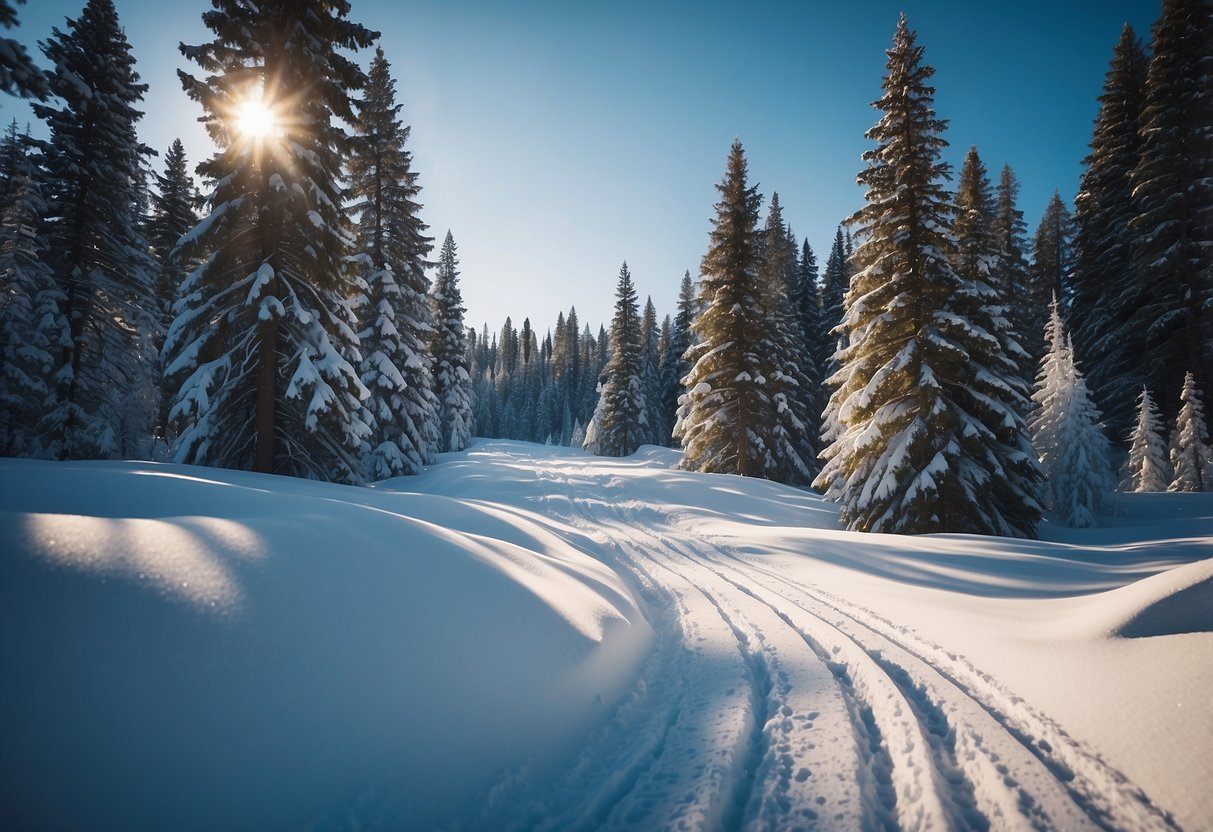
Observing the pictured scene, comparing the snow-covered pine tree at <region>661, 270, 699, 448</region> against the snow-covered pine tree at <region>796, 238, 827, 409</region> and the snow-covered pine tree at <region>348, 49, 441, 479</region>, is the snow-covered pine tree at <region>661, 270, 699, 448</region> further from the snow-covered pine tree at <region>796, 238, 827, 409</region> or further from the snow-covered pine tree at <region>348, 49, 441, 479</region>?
the snow-covered pine tree at <region>348, 49, 441, 479</region>

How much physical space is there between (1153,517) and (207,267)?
28.3m

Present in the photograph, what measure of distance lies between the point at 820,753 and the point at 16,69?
10015mm

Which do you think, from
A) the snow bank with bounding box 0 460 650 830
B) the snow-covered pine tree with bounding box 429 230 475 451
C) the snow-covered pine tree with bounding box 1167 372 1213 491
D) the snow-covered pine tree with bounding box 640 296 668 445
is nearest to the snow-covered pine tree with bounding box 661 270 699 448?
the snow-covered pine tree with bounding box 640 296 668 445

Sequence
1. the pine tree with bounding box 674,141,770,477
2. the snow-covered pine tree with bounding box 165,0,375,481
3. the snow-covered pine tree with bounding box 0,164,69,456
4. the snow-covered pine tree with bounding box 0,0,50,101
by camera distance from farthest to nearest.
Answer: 1. the pine tree with bounding box 674,141,770,477
2. the snow-covered pine tree with bounding box 0,164,69,456
3. the snow-covered pine tree with bounding box 165,0,375,481
4. the snow-covered pine tree with bounding box 0,0,50,101

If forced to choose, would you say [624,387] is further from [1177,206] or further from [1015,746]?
→ [1015,746]

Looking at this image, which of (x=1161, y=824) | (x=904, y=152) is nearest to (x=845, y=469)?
(x=904, y=152)

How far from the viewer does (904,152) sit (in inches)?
494

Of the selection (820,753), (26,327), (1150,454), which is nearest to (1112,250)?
(1150,454)

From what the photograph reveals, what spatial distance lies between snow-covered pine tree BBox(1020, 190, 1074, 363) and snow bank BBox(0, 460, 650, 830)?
38.0 meters

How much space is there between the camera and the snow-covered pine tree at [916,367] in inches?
457

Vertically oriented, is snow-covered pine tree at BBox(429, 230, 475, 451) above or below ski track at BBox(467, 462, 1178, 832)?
above

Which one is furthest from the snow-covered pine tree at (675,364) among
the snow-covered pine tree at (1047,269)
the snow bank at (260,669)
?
the snow bank at (260,669)

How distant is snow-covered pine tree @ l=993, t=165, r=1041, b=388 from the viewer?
27.6 m

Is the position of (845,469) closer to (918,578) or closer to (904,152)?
(918,578)
